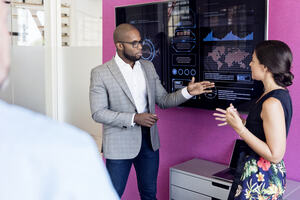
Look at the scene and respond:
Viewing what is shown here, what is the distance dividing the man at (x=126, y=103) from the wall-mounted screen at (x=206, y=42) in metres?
0.18

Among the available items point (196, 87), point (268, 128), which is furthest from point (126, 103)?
point (268, 128)

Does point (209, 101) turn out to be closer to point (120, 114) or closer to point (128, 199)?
point (120, 114)

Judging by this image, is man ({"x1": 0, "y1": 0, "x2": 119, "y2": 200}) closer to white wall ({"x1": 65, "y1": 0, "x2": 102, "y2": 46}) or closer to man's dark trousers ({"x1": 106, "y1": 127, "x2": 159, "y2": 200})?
man's dark trousers ({"x1": 106, "y1": 127, "x2": 159, "y2": 200})

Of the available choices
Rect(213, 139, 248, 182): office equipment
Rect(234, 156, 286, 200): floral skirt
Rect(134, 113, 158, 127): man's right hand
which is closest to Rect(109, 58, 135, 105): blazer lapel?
Rect(134, 113, 158, 127): man's right hand

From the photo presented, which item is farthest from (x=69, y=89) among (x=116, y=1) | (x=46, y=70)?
(x=116, y=1)

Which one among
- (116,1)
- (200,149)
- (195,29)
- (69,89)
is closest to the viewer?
(195,29)

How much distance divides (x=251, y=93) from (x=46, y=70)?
122 inches

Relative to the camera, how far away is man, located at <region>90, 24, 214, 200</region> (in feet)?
8.52

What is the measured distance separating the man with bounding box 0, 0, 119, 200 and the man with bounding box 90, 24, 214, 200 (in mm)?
2207

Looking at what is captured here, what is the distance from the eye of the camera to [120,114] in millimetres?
2533

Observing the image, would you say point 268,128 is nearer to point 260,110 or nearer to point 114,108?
point 260,110

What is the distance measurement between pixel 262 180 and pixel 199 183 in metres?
0.80

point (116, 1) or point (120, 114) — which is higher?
point (116, 1)

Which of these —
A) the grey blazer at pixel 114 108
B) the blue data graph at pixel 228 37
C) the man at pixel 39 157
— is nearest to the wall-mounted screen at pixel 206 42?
the blue data graph at pixel 228 37
